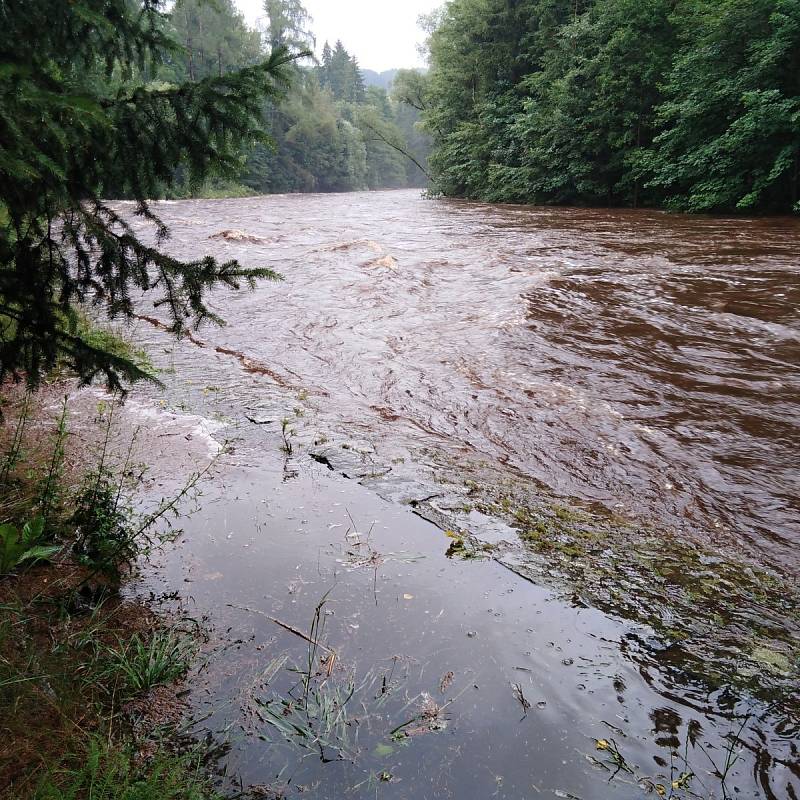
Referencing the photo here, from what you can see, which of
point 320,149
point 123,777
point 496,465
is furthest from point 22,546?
point 320,149

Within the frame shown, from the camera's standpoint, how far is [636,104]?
61.6ft

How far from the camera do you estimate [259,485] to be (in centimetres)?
374

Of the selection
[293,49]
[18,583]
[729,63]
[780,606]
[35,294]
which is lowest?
[780,606]

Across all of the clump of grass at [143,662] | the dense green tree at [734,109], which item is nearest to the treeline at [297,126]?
the dense green tree at [734,109]

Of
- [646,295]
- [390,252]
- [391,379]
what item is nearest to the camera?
[391,379]

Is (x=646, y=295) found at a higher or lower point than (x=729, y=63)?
lower

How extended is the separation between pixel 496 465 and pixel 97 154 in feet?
10.1

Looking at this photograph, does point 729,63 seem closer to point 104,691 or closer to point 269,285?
point 269,285

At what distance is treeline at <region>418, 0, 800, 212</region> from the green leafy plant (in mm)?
16289

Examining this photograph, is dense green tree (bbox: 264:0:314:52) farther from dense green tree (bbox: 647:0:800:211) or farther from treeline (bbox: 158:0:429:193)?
dense green tree (bbox: 647:0:800:211)

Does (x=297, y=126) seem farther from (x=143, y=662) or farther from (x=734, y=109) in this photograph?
(x=143, y=662)

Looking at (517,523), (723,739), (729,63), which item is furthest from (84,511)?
(729,63)

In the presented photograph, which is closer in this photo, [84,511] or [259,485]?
[84,511]

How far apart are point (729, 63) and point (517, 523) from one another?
17.2 meters
